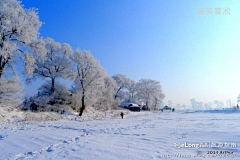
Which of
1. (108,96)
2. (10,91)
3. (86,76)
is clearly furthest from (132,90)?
(10,91)

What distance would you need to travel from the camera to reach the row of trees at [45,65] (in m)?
16.9

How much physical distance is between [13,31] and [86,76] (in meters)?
16.4

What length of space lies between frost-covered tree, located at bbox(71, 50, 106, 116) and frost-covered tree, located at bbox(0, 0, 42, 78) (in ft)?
45.1

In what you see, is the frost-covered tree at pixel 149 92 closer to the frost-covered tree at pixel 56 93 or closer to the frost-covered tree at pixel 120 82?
the frost-covered tree at pixel 120 82

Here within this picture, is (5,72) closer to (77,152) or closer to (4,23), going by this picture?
Result: (4,23)

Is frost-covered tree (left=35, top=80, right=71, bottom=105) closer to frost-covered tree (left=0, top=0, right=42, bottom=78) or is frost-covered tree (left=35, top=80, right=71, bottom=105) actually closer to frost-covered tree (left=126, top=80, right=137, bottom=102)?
frost-covered tree (left=0, top=0, right=42, bottom=78)

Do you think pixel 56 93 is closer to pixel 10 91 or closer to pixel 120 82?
pixel 10 91

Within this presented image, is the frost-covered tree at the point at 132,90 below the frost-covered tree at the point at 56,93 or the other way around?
the other way around

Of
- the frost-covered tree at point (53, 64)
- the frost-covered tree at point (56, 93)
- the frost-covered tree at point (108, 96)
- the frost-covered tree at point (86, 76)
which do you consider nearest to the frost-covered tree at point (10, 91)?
the frost-covered tree at point (56, 93)

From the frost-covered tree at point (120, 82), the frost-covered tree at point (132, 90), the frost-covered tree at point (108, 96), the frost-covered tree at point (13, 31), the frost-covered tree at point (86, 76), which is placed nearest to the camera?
the frost-covered tree at point (13, 31)

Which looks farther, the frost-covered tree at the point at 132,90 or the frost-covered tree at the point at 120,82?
the frost-covered tree at the point at 132,90

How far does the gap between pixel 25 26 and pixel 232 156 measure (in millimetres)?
19488

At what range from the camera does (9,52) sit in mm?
16312

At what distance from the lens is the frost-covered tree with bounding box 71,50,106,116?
32125 mm
